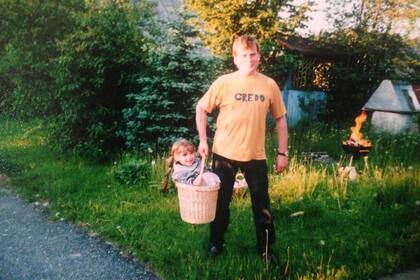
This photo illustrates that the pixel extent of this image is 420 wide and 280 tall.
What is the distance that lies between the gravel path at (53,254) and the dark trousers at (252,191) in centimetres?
87

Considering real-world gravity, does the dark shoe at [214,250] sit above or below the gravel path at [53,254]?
above

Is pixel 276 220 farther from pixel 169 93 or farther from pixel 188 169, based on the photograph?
pixel 169 93

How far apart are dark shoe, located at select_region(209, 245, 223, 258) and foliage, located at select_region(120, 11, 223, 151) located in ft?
12.1

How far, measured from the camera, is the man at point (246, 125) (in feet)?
11.8

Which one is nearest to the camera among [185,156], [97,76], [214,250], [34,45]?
[214,250]

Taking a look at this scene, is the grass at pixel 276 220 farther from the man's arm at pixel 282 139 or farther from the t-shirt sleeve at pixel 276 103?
the t-shirt sleeve at pixel 276 103

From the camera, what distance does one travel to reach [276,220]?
5.00 m

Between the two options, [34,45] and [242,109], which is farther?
[34,45]

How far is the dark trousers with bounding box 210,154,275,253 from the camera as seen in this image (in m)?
3.78

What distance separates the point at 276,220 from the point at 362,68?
12515 millimetres

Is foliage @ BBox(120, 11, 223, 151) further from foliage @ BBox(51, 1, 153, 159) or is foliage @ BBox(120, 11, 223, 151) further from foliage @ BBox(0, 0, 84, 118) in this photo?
foliage @ BBox(0, 0, 84, 118)

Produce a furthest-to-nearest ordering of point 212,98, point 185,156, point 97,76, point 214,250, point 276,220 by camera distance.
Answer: point 97,76 < point 276,220 < point 185,156 < point 214,250 < point 212,98

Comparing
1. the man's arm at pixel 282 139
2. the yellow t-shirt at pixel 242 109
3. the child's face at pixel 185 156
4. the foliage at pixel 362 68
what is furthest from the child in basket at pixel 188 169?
the foliage at pixel 362 68

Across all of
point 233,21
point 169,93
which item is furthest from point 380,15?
point 169,93
